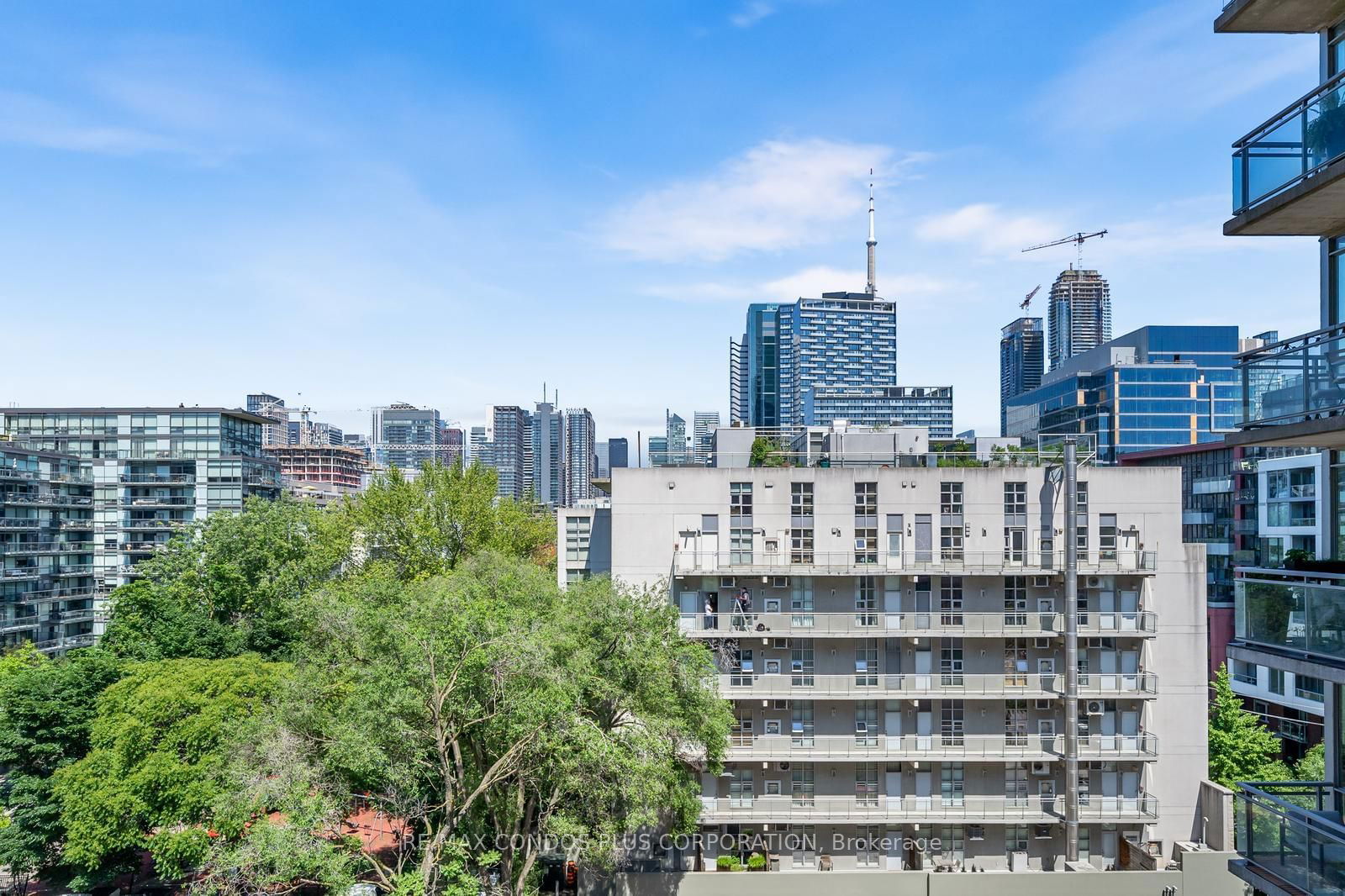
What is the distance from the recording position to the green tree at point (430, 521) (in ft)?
134

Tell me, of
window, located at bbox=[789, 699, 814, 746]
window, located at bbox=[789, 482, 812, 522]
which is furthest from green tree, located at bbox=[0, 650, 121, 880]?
window, located at bbox=[789, 482, 812, 522]

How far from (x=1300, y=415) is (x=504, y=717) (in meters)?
16.4

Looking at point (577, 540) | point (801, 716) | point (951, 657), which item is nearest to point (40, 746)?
point (577, 540)

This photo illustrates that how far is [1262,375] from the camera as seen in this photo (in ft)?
31.7

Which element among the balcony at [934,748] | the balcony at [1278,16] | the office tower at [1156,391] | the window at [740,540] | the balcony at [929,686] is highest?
the office tower at [1156,391]

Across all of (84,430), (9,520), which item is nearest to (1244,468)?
(9,520)

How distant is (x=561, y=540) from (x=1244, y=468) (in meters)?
47.1

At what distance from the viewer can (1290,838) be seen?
9312 millimetres

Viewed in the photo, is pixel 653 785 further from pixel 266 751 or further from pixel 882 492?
pixel 882 492

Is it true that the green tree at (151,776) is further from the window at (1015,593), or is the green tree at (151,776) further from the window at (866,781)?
the window at (1015,593)

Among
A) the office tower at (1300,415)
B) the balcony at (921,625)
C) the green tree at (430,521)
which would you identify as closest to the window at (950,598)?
the balcony at (921,625)

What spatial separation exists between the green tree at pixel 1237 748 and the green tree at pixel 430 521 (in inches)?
1276

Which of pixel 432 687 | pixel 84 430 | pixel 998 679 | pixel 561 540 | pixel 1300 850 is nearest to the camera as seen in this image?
pixel 1300 850

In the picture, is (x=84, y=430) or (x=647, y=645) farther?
(x=84, y=430)
